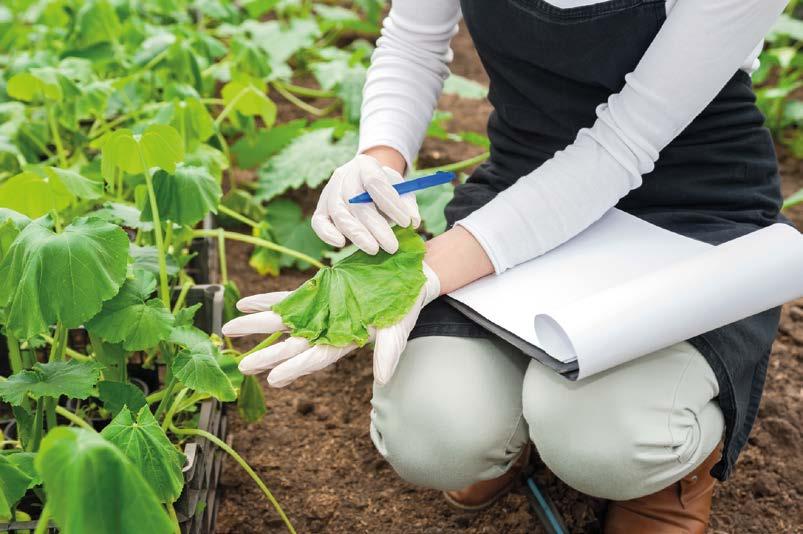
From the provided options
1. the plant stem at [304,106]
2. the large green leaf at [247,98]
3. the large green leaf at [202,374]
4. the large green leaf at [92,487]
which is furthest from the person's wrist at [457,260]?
the plant stem at [304,106]

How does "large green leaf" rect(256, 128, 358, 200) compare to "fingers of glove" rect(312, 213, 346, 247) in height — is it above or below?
below

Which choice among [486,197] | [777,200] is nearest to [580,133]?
[486,197]

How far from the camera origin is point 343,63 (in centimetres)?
233

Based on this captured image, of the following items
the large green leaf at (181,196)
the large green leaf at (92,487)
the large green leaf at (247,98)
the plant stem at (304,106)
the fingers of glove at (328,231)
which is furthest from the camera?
the plant stem at (304,106)

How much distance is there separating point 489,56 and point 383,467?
0.63 meters

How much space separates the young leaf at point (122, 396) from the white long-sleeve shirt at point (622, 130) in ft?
1.44

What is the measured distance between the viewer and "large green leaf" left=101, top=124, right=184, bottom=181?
1.17 metres

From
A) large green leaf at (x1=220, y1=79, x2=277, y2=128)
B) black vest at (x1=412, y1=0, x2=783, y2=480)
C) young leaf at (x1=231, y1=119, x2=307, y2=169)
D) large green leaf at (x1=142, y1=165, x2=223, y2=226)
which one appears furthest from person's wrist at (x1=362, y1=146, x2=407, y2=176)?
young leaf at (x1=231, y1=119, x2=307, y2=169)

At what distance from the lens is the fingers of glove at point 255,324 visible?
104cm

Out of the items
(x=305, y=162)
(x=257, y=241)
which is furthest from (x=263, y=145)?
(x=257, y=241)

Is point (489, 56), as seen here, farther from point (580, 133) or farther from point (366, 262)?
point (366, 262)

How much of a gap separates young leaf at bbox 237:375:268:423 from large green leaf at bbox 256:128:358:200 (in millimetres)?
598

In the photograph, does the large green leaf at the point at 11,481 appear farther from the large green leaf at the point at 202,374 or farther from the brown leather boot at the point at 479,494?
the brown leather boot at the point at 479,494

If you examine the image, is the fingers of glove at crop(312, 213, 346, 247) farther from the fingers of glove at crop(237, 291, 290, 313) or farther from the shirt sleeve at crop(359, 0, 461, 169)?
the shirt sleeve at crop(359, 0, 461, 169)
